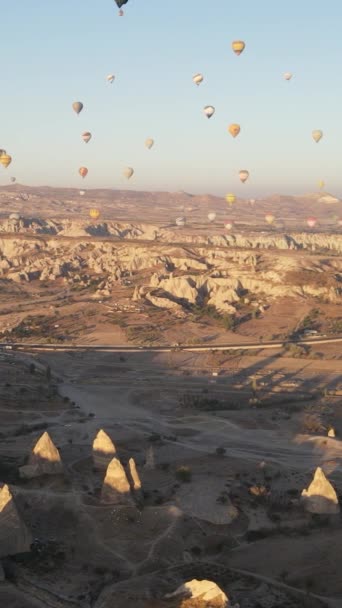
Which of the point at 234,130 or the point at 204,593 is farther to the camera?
the point at 234,130

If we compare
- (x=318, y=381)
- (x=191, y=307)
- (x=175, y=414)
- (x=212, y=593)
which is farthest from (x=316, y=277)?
(x=212, y=593)

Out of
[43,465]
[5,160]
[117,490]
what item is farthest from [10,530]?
[5,160]

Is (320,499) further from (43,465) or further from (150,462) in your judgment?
(43,465)

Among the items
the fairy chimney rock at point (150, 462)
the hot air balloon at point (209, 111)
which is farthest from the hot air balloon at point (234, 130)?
the fairy chimney rock at point (150, 462)

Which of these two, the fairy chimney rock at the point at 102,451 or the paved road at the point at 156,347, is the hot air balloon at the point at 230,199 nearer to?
the paved road at the point at 156,347

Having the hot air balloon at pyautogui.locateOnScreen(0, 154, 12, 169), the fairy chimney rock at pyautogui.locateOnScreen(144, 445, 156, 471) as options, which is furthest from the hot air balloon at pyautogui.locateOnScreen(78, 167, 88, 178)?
the fairy chimney rock at pyautogui.locateOnScreen(144, 445, 156, 471)

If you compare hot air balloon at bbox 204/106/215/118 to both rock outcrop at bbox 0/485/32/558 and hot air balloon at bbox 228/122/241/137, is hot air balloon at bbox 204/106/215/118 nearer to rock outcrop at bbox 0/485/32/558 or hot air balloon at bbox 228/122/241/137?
hot air balloon at bbox 228/122/241/137

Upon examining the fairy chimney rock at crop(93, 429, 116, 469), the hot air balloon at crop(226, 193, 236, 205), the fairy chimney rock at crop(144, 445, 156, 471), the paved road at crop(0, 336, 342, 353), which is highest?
the hot air balloon at crop(226, 193, 236, 205)
